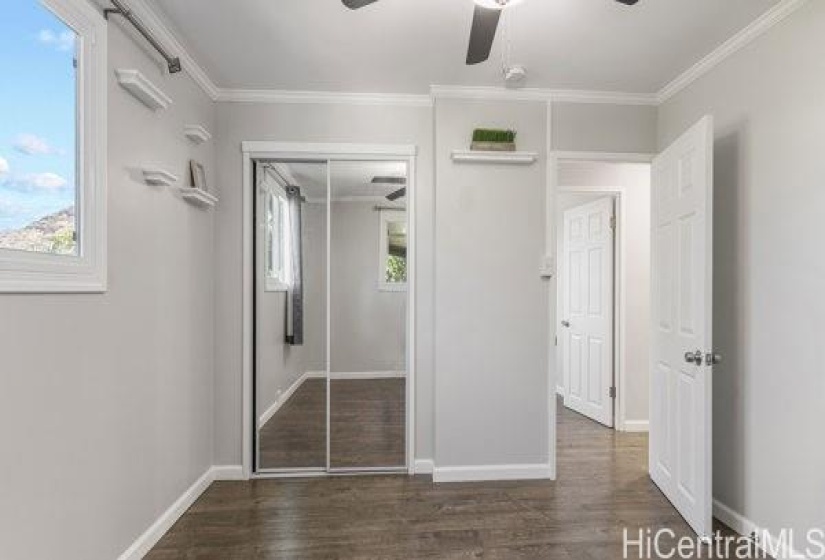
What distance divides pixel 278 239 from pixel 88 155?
4.69 ft

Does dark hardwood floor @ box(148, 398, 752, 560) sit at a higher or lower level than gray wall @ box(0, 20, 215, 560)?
lower

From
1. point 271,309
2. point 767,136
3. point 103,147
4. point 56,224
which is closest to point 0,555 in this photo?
point 56,224

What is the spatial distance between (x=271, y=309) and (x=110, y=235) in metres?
1.33

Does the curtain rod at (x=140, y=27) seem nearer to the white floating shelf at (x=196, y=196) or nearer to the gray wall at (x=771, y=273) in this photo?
the white floating shelf at (x=196, y=196)

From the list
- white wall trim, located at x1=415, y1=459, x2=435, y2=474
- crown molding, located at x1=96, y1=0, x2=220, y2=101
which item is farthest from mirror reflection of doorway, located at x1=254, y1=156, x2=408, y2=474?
crown molding, located at x1=96, y1=0, x2=220, y2=101

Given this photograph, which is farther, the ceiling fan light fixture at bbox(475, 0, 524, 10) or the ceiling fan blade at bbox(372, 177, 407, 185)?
the ceiling fan blade at bbox(372, 177, 407, 185)

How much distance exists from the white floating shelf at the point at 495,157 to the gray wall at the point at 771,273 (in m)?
1.06

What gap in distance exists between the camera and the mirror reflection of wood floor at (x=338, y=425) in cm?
310

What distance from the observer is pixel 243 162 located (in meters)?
3.01

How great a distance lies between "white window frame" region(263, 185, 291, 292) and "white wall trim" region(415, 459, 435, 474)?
4.99 feet

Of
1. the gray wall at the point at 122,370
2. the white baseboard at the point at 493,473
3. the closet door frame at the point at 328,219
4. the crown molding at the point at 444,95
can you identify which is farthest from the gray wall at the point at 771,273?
the gray wall at the point at 122,370

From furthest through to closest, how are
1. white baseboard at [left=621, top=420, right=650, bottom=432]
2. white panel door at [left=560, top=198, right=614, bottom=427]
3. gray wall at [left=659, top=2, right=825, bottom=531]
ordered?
white panel door at [left=560, top=198, right=614, bottom=427] < white baseboard at [left=621, top=420, right=650, bottom=432] < gray wall at [left=659, top=2, right=825, bottom=531]

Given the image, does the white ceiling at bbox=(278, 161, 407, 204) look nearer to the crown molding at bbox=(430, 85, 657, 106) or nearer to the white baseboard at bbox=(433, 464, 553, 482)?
the crown molding at bbox=(430, 85, 657, 106)

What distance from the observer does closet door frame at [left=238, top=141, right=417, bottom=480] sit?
3.01 metres
